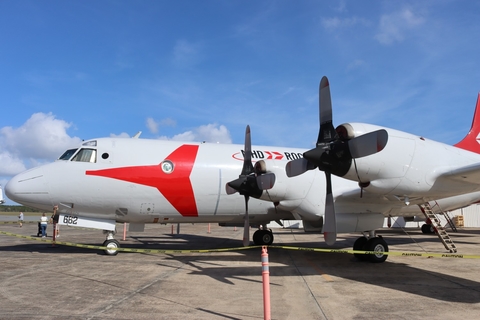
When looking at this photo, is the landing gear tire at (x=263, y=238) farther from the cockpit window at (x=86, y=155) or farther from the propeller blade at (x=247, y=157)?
the cockpit window at (x=86, y=155)

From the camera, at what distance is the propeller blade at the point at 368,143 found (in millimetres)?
6922

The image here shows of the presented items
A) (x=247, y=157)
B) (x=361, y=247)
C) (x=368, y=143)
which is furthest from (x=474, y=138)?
(x=368, y=143)

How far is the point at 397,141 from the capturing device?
838 centimetres

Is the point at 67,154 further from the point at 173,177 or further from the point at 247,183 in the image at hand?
the point at 247,183

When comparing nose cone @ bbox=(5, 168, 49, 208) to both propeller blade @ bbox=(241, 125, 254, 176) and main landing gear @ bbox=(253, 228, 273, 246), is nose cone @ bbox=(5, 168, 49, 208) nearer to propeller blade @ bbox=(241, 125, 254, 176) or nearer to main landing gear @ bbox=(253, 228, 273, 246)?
propeller blade @ bbox=(241, 125, 254, 176)

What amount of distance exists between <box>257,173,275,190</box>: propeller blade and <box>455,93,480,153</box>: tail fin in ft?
29.0

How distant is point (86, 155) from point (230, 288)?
737cm

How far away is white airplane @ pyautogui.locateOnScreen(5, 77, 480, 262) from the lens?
834cm

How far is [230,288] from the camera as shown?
24.3 feet

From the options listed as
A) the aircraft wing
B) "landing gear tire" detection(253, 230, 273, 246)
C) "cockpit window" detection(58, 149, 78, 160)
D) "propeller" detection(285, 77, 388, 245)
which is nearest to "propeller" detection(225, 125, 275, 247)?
"propeller" detection(285, 77, 388, 245)

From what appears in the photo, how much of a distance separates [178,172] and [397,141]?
7156 millimetres

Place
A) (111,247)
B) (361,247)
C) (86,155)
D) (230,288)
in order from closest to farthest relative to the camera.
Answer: (230,288) → (361,247) → (111,247) → (86,155)

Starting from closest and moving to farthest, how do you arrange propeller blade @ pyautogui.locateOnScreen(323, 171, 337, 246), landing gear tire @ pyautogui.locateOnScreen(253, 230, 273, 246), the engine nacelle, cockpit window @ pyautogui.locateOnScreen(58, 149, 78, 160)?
1. the engine nacelle
2. propeller blade @ pyautogui.locateOnScreen(323, 171, 337, 246)
3. cockpit window @ pyautogui.locateOnScreen(58, 149, 78, 160)
4. landing gear tire @ pyautogui.locateOnScreen(253, 230, 273, 246)

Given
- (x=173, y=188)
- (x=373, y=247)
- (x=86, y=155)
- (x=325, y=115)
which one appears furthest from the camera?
(x=173, y=188)
